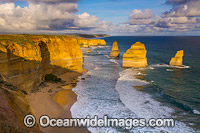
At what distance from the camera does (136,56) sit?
166 feet

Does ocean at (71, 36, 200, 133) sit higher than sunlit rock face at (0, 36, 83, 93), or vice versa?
sunlit rock face at (0, 36, 83, 93)

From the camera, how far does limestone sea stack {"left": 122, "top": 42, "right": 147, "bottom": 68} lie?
49.7 metres

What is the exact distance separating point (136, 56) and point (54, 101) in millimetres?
33284

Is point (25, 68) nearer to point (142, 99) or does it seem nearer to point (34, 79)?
point (34, 79)

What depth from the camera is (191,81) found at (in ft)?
116

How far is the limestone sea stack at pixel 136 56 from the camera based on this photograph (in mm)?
49719

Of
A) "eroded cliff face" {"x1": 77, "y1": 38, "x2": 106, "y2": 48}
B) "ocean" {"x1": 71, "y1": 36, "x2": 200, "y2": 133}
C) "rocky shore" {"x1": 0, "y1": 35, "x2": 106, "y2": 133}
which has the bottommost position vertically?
"ocean" {"x1": 71, "y1": 36, "x2": 200, "y2": 133}

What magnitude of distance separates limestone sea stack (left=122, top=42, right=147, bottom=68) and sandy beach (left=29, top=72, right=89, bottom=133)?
2346 cm

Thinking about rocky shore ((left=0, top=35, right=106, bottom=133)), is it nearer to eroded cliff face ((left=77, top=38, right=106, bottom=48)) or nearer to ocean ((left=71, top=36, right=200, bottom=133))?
ocean ((left=71, top=36, right=200, bottom=133))

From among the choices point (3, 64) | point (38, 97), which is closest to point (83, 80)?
point (38, 97)

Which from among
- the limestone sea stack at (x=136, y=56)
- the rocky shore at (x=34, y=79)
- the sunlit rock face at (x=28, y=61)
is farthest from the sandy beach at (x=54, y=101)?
the limestone sea stack at (x=136, y=56)

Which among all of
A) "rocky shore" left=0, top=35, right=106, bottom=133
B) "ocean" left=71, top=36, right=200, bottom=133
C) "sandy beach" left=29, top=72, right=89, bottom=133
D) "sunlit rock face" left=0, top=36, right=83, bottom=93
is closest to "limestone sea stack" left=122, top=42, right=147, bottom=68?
"ocean" left=71, top=36, right=200, bottom=133

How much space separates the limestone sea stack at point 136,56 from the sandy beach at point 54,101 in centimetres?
2346

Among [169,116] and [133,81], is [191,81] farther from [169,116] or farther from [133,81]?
[169,116]
